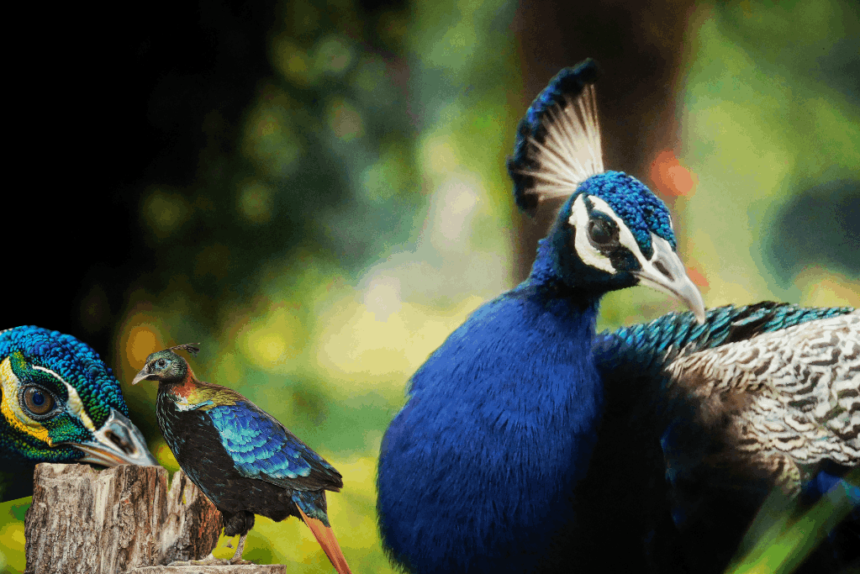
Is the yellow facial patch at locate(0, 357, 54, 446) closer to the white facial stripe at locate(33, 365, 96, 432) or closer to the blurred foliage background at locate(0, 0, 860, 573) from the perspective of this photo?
the white facial stripe at locate(33, 365, 96, 432)

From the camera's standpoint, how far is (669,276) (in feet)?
4.47

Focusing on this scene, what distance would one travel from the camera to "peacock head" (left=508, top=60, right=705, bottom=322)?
4.55 feet

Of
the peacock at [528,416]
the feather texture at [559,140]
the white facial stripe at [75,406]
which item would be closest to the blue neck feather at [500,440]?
the peacock at [528,416]

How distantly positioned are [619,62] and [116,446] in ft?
5.79

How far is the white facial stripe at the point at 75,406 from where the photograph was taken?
1.59 meters

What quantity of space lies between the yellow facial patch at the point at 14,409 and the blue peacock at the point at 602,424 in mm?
819

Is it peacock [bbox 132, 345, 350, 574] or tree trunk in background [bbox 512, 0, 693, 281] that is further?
tree trunk in background [bbox 512, 0, 693, 281]

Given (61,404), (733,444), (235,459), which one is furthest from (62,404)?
(733,444)

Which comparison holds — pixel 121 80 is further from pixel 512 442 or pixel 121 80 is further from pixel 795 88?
pixel 795 88

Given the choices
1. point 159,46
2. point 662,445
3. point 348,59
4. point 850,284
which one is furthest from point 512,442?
point 159,46

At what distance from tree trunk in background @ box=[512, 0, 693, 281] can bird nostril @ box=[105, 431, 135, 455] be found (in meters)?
1.18

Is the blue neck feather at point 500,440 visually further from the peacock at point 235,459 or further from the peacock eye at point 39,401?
the peacock eye at point 39,401

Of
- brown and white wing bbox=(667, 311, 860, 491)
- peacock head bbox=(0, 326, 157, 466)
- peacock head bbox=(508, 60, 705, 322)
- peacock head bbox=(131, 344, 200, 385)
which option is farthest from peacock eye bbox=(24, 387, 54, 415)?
brown and white wing bbox=(667, 311, 860, 491)

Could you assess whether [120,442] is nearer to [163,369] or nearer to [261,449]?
[163,369]
